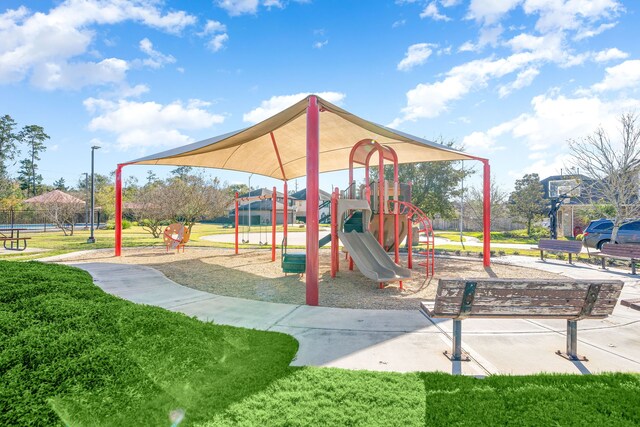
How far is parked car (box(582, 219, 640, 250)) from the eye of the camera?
15219mm

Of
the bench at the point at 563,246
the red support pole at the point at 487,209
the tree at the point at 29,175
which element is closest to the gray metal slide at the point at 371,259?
the red support pole at the point at 487,209

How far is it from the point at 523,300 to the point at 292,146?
384 inches

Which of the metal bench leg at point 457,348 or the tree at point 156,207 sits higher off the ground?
the tree at point 156,207

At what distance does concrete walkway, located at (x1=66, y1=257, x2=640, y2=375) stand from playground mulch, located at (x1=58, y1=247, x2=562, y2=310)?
2.71ft

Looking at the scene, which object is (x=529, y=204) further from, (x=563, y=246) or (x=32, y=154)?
(x=32, y=154)

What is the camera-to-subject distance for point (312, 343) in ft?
13.3

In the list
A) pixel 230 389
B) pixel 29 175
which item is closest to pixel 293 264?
pixel 230 389

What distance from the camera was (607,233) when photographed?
1577 cm

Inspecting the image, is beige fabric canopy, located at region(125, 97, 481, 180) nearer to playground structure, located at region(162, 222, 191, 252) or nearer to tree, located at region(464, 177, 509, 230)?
playground structure, located at region(162, 222, 191, 252)

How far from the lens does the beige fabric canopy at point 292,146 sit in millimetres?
7934

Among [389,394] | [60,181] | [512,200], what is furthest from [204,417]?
[60,181]

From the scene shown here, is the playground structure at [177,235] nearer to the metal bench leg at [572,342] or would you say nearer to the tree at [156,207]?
the tree at [156,207]

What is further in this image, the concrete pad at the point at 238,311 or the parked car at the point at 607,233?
the parked car at the point at 607,233

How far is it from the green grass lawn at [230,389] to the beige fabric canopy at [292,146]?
5.13 metres
